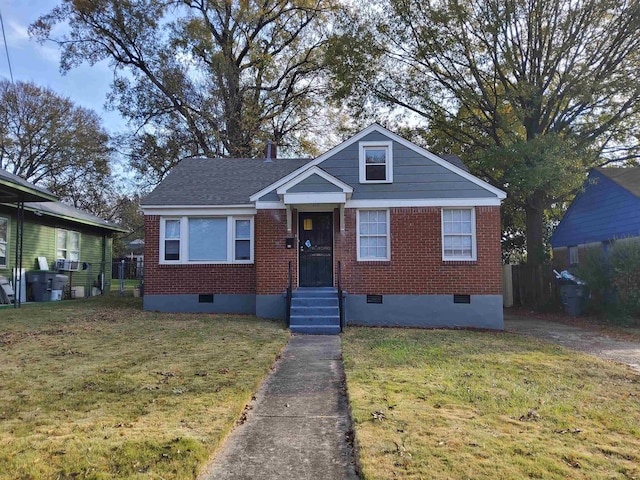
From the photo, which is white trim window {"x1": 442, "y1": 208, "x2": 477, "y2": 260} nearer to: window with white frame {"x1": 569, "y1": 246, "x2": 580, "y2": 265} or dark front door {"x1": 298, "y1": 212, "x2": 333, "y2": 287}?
dark front door {"x1": 298, "y1": 212, "x2": 333, "y2": 287}

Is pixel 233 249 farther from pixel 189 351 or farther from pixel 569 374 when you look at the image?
pixel 569 374

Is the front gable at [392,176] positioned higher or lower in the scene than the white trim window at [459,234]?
higher

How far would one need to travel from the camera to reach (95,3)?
22.8m

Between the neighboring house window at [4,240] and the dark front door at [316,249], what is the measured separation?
9.92m

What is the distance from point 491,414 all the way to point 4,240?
1584 centimetres

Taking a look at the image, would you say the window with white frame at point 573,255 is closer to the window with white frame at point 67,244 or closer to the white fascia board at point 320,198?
the white fascia board at point 320,198

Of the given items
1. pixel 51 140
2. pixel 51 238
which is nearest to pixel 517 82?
pixel 51 238

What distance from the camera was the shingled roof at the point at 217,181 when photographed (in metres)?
13.3

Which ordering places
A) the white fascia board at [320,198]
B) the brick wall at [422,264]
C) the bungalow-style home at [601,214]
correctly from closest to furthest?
the white fascia board at [320,198] → the brick wall at [422,264] → the bungalow-style home at [601,214]

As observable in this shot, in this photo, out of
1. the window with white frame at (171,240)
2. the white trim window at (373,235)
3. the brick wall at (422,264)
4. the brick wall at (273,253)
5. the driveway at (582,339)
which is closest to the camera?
the driveway at (582,339)

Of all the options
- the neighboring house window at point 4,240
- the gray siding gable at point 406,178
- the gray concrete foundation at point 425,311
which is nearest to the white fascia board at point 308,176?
the gray siding gable at point 406,178

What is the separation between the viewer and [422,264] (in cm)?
1197

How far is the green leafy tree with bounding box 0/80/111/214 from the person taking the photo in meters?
30.0

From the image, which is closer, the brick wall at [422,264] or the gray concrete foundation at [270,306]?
the brick wall at [422,264]
